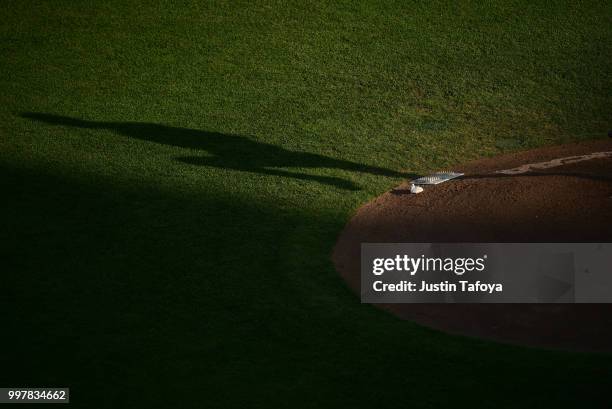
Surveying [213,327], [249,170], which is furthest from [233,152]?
[213,327]

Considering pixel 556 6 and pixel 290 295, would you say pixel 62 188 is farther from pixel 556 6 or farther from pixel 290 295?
pixel 556 6

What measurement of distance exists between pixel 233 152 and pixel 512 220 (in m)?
4.01

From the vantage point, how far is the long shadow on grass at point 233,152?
11.4 metres

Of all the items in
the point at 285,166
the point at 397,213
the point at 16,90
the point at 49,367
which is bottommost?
the point at 49,367

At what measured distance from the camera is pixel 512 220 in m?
9.84

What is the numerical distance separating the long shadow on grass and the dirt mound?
0.91 meters

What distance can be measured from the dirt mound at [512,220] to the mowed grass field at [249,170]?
24cm

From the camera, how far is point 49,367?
25.8ft

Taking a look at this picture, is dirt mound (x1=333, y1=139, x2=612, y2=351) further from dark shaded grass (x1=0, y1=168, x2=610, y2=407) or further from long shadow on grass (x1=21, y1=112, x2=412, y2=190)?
long shadow on grass (x1=21, y1=112, x2=412, y2=190)

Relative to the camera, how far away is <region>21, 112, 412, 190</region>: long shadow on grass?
1136 cm

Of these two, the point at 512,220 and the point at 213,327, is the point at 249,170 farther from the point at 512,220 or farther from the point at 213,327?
the point at 512,220

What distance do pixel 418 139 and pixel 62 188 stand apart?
4.85 metres

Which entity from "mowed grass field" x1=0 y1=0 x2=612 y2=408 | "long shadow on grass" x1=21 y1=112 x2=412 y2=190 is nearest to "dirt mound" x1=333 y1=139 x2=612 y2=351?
"mowed grass field" x1=0 y1=0 x2=612 y2=408

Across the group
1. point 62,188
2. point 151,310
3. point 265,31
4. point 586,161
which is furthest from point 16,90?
point 586,161
